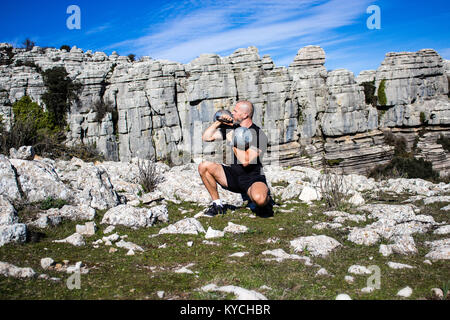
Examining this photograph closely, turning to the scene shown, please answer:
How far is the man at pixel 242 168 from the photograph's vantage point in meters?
6.46

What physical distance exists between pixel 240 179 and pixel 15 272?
13.3ft

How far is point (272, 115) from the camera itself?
111 ft

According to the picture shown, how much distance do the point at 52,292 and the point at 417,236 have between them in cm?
485

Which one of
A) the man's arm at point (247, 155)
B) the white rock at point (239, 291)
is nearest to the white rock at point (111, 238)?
the white rock at point (239, 291)

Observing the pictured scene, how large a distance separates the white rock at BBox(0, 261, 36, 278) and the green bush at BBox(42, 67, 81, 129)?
2983 cm

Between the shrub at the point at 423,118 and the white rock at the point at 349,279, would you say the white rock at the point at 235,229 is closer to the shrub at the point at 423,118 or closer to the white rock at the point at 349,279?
the white rock at the point at 349,279

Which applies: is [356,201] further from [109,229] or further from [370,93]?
[370,93]

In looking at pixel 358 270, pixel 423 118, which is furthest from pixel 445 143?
pixel 358 270

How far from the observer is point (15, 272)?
358 centimetres

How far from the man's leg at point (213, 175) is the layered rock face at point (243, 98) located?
82.3 ft

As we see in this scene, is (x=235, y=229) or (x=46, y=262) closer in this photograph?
(x=46, y=262)

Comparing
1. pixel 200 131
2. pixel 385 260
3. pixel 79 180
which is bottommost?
pixel 385 260
